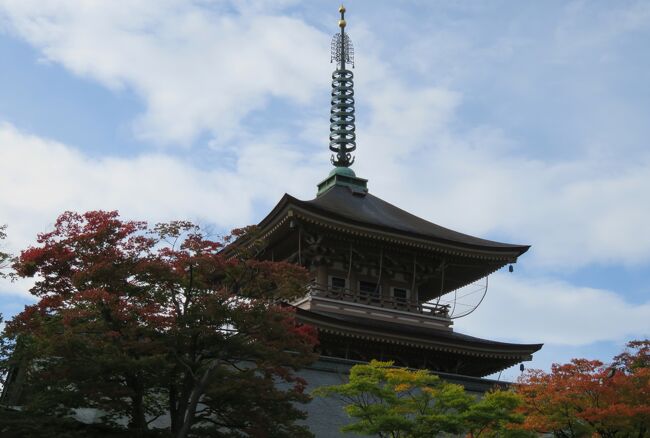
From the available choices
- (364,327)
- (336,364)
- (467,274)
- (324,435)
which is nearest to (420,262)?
(467,274)

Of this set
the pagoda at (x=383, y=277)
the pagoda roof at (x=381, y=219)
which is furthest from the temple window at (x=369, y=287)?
the pagoda roof at (x=381, y=219)

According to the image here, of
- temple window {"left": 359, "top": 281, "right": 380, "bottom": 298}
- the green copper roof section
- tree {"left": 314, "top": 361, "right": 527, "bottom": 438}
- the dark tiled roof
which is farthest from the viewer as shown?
the green copper roof section

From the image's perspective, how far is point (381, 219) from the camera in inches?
1282

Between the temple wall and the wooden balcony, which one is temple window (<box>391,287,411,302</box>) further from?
the temple wall

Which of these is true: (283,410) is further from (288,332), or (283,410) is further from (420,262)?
(420,262)

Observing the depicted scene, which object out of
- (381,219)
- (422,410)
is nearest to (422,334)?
(381,219)

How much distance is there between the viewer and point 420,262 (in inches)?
1262

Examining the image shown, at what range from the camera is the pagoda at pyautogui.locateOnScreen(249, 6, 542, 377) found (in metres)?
28.4

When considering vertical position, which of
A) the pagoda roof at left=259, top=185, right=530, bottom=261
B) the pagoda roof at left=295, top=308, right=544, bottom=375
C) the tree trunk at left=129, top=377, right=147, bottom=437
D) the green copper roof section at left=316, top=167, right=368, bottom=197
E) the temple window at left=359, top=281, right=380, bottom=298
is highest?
the green copper roof section at left=316, top=167, right=368, bottom=197

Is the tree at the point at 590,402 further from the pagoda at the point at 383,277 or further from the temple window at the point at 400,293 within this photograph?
the temple window at the point at 400,293

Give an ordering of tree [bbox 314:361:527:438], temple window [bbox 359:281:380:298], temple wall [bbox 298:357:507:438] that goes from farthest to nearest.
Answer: temple window [bbox 359:281:380:298]
temple wall [bbox 298:357:507:438]
tree [bbox 314:361:527:438]

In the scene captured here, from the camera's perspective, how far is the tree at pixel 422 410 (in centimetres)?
1842

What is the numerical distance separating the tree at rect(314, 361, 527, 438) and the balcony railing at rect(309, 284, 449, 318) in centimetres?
987

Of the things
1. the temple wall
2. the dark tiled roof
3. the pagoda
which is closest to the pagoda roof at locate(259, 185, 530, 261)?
the pagoda
